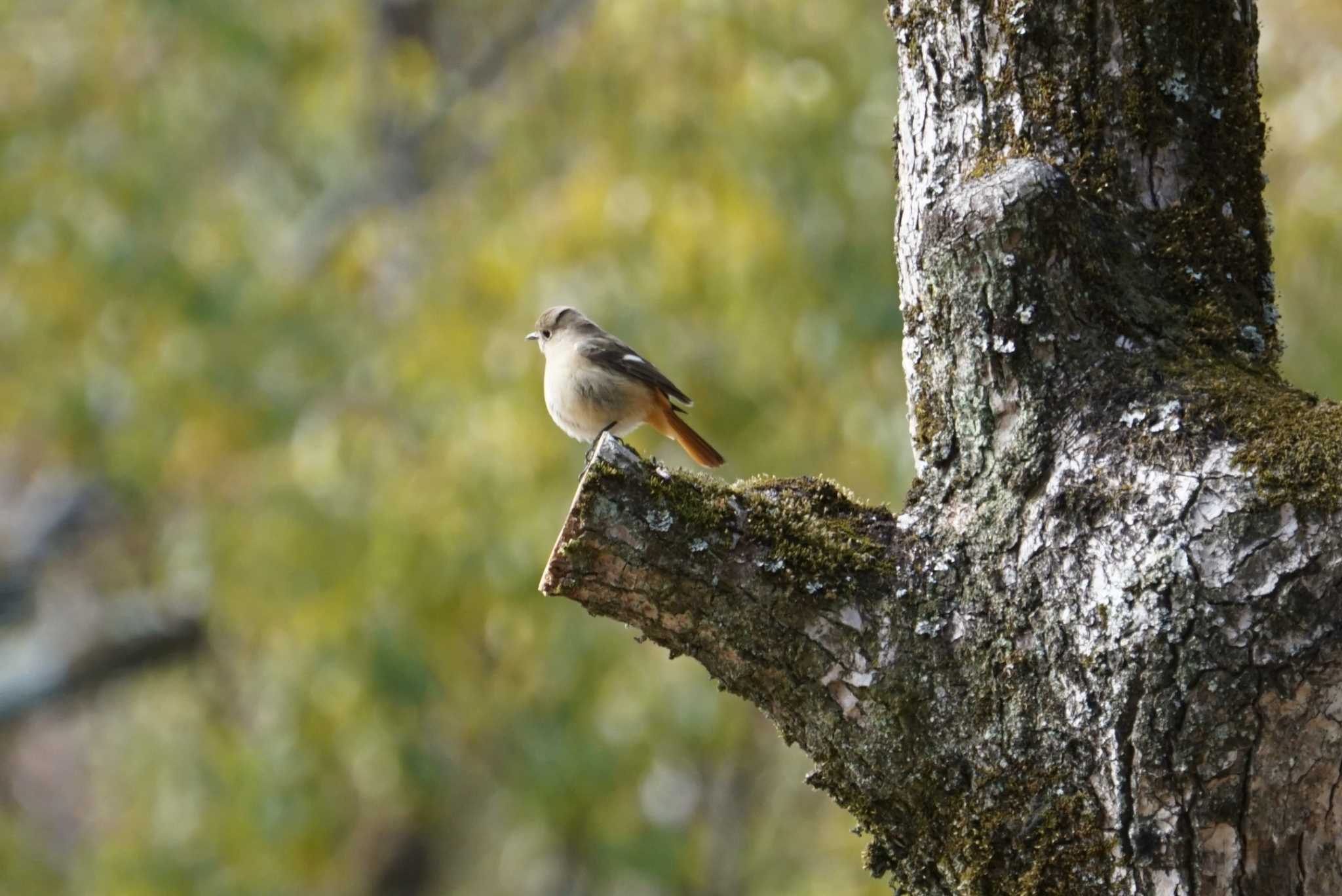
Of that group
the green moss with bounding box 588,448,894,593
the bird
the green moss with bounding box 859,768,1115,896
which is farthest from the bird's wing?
the green moss with bounding box 859,768,1115,896

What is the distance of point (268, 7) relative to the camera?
11.0 meters

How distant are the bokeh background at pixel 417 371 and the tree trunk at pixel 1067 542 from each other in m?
3.41

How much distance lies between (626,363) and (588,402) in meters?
0.20

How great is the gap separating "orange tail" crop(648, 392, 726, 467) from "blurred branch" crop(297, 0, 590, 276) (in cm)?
578

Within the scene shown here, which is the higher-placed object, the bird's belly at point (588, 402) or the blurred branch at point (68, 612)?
the blurred branch at point (68, 612)

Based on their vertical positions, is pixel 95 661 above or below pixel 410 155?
below

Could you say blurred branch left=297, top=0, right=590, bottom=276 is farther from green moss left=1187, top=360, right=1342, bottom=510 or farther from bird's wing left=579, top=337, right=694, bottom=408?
green moss left=1187, top=360, right=1342, bottom=510

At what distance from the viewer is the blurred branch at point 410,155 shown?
11.2m

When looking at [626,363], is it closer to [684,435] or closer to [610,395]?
[610,395]

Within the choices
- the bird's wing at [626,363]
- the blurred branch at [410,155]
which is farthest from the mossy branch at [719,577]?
the blurred branch at [410,155]

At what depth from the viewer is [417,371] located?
8.06 meters

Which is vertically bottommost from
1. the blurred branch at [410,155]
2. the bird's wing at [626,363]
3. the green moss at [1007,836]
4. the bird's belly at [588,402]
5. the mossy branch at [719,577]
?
the green moss at [1007,836]

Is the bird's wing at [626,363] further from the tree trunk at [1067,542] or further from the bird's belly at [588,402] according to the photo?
the tree trunk at [1067,542]

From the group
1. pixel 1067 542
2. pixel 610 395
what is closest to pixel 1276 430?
pixel 1067 542
